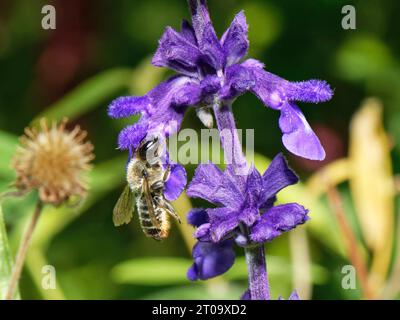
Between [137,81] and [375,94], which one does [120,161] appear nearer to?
[137,81]

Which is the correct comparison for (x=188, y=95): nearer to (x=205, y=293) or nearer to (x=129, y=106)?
(x=129, y=106)

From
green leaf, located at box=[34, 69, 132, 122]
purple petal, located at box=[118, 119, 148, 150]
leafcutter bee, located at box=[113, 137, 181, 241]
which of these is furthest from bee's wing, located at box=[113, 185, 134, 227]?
green leaf, located at box=[34, 69, 132, 122]

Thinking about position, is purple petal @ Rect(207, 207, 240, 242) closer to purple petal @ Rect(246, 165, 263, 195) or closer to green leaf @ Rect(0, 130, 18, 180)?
purple petal @ Rect(246, 165, 263, 195)

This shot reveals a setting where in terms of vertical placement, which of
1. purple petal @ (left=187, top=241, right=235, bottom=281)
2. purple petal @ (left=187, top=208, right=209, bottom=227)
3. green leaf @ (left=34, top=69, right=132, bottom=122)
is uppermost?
green leaf @ (left=34, top=69, right=132, bottom=122)

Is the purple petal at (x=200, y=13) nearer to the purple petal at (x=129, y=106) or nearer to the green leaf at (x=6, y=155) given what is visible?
the purple petal at (x=129, y=106)

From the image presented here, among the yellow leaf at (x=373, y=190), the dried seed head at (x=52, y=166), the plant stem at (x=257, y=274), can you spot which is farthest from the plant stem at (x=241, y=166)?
the yellow leaf at (x=373, y=190)
